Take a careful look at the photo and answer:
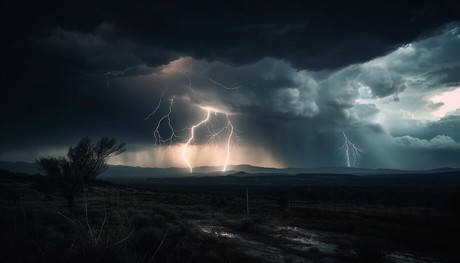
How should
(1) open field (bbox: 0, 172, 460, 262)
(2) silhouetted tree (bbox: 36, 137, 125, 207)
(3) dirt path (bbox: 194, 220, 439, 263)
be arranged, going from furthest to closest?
1. (2) silhouetted tree (bbox: 36, 137, 125, 207)
2. (3) dirt path (bbox: 194, 220, 439, 263)
3. (1) open field (bbox: 0, 172, 460, 262)

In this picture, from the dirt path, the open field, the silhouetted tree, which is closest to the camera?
the open field

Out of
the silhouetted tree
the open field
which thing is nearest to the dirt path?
the open field

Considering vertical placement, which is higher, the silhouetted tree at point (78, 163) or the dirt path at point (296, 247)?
the silhouetted tree at point (78, 163)

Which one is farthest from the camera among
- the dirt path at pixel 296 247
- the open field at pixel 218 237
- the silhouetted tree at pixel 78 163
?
the silhouetted tree at pixel 78 163

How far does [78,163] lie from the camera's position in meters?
29.5

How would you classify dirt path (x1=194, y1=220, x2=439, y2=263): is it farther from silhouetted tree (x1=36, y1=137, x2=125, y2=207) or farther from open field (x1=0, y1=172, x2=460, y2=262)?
silhouetted tree (x1=36, y1=137, x2=125, y2=207)

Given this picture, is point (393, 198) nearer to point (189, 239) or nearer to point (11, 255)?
point (189, 239)

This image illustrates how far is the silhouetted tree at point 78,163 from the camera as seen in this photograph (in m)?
29.8

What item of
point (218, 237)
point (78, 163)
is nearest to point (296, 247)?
point (218, 237)

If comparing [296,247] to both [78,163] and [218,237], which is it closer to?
[218,237]

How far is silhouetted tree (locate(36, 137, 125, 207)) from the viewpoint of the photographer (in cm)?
2983

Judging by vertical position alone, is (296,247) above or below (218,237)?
below

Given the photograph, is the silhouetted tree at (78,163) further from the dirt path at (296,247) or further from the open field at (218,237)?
the dirt path at (296,247)

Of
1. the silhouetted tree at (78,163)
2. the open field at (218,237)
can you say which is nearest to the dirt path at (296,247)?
the open field at (218,237)
